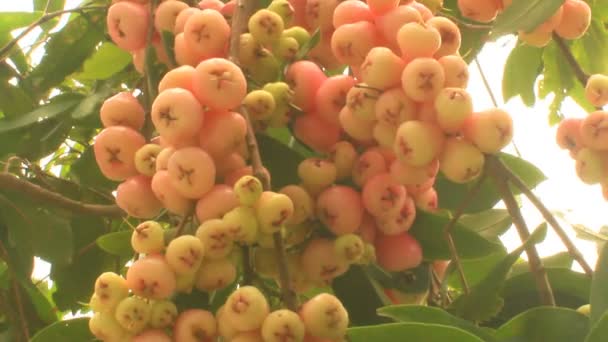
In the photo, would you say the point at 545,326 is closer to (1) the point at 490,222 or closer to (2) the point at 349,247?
(2) the point at 349,247

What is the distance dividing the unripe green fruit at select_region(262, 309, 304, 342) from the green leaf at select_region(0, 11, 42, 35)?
23.0 inches

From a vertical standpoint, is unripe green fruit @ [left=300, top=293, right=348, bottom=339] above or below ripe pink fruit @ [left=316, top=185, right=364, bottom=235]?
below

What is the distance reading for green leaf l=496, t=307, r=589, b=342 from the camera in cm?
57

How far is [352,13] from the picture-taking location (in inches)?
26.5

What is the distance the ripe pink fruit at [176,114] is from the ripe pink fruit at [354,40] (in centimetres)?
13

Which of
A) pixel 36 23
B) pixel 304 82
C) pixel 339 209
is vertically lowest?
pixel 339 209

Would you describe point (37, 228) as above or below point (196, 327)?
above

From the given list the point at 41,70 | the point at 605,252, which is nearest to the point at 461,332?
the point at 605,252

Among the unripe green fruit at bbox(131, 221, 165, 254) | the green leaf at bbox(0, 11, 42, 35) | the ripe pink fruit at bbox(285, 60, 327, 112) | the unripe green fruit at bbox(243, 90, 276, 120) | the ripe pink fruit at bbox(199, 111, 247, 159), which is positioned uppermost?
the green leaf at bbox(0, 11, 42, 35)

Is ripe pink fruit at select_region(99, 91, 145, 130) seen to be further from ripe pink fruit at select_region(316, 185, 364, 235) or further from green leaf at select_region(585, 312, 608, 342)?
green leaf at select_region(585, 312, 608, 342)

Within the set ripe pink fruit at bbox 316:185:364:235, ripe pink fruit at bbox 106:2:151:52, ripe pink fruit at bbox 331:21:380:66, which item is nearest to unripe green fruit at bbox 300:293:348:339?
ripe pink fruit at bbox 316:185:364:235

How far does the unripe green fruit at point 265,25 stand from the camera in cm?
67

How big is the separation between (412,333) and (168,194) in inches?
7.6

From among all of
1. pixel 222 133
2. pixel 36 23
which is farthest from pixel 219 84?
pixel 36 23
